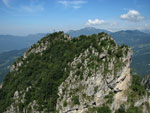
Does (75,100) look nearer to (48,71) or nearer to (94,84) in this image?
(94,84)

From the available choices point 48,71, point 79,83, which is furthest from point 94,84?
point 48,71

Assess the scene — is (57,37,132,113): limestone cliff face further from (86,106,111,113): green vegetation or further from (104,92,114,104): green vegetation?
(86,106,111,113): green vegetation

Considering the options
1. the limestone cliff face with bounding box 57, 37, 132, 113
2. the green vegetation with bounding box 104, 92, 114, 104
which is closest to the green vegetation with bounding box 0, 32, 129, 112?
the limestone cliff face with bounding box 57, 37, 132, 113

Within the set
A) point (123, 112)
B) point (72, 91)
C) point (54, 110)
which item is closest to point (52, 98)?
point (54, 110)

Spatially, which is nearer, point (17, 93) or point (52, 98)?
point (52, 98)

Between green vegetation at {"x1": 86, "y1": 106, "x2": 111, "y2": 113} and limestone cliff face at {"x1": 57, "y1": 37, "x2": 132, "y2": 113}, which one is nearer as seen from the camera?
green vegetation at {"x1": 86, "y1": 106, "x2": 111, "y2": 113}

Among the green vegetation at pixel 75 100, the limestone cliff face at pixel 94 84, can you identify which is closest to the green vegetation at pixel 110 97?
the limestone cliff face at pixel 94 84

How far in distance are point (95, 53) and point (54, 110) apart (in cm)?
2755

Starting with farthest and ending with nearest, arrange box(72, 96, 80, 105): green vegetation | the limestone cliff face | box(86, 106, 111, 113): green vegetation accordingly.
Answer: the limestone cliff face
box(72, 96, 80, 105): green vegetation
box(86, 106, 111, 113): green vegetation

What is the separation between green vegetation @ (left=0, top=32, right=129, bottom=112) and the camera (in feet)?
189

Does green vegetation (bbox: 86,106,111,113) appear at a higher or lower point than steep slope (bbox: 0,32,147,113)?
lower

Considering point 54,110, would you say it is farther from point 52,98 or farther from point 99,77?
point 99,77

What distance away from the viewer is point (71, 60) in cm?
6272

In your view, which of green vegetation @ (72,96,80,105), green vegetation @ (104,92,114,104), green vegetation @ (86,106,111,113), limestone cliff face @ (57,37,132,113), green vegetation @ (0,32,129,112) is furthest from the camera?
green vegetation @ (0,32,129,112)
